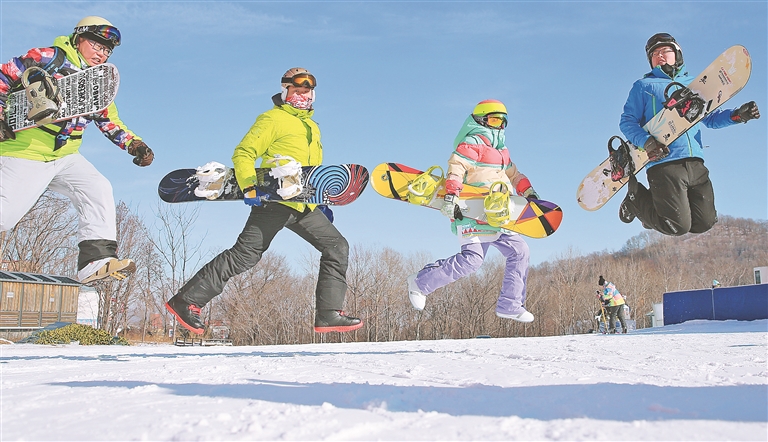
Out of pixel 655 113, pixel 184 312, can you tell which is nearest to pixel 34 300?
pixel 184 312

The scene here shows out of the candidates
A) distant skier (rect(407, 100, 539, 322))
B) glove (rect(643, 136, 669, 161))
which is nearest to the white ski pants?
distant skier (rect(407, 100, 539, 322))

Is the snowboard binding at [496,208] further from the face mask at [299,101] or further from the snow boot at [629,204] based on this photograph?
the face mask at [299,101]

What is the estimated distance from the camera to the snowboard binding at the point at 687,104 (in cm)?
449

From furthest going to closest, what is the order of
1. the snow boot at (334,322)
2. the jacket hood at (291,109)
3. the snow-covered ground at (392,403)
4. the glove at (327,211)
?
1. the glove at (327,211)
2. the jacket hood at (291,109)
3. the snow boot at (334,322)
4. the snow-covered ground at (392,403)

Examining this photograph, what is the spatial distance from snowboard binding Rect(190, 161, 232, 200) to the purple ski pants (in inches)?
75.4

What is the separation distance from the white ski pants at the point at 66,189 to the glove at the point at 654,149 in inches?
161

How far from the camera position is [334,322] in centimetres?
466

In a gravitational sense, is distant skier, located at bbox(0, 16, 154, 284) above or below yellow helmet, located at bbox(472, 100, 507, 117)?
below

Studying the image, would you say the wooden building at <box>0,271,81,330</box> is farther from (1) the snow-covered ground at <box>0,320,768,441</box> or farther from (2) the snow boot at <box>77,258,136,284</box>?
(1) the snow-covered ground at <box>0,320,768,441</box>

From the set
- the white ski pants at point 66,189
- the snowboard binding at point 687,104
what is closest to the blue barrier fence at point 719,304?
→ the snowboard binding at point 687,104

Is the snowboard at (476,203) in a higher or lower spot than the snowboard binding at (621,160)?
lower

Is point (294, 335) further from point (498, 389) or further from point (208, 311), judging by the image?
point (498, 389)

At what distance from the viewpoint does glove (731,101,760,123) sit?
177 inches

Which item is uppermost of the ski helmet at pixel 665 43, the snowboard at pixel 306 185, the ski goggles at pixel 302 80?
the ski helmet at pixel 665 43
